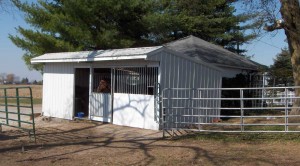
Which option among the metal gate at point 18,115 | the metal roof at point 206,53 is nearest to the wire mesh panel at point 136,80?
the metal gate at point 18,115

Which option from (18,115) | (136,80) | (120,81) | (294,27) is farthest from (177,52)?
(18,115)

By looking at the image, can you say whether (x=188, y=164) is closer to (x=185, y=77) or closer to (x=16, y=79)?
(x=185, y=77)

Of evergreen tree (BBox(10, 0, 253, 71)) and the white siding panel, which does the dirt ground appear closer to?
the white siding panel

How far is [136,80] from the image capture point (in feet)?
45.6

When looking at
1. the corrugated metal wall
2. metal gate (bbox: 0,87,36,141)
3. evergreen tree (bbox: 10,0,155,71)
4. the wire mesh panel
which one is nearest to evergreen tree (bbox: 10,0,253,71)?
evergreen tree (bbox: 10,0,155,71)

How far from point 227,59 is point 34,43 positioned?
11541mm

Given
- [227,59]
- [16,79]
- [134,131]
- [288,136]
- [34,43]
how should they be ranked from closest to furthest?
[288,136] → [134,131] → [227,59] → [34,43] → [16,79]

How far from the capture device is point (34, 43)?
24.0 metres

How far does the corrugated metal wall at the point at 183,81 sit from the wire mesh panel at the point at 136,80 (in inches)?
17.6

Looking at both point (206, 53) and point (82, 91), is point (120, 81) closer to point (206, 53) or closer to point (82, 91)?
point (82, 91)

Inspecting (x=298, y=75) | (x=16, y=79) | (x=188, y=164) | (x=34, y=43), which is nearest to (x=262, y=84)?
(x=298, y=75)

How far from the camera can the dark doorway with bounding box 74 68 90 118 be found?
55.3ft

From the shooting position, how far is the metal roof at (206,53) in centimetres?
1895

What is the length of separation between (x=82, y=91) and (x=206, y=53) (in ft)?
21.6
